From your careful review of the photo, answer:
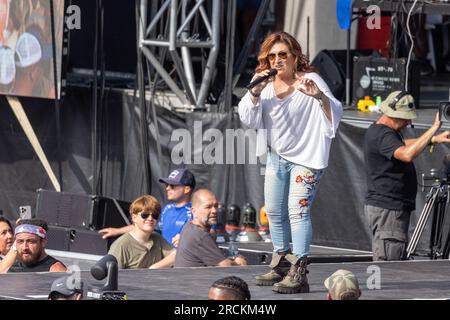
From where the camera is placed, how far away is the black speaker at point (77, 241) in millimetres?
11195

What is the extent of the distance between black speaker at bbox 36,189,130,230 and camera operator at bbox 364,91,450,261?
2963mm

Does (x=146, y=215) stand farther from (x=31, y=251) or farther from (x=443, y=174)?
→ (x=443, y=174)

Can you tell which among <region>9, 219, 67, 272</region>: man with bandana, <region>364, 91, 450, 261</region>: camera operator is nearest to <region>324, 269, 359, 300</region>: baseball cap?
<region>9, 219, 67, 272</region>: man with bandana

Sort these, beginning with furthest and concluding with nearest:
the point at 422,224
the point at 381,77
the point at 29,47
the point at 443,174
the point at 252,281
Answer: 1. the point at 29,47
2. the point at 381,77
3. the point at 422,224
4. the point at 443,174
5. the point at 252,281

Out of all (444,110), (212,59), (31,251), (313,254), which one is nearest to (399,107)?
(444,110)

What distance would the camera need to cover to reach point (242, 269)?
342 inches

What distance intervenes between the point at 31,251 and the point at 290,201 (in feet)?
6.73

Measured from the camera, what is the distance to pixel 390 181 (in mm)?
9438

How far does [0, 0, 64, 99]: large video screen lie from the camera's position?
13.1 meters

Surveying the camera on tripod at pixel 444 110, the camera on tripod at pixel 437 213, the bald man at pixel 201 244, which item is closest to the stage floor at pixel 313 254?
the camera on tripod at pixel 437 213

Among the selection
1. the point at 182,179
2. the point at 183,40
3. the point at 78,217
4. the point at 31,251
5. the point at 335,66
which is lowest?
the point at 78,217

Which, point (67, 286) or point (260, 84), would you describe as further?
point (260, 84)

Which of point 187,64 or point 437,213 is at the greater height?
point 187,64

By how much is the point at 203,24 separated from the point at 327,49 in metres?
1.65
